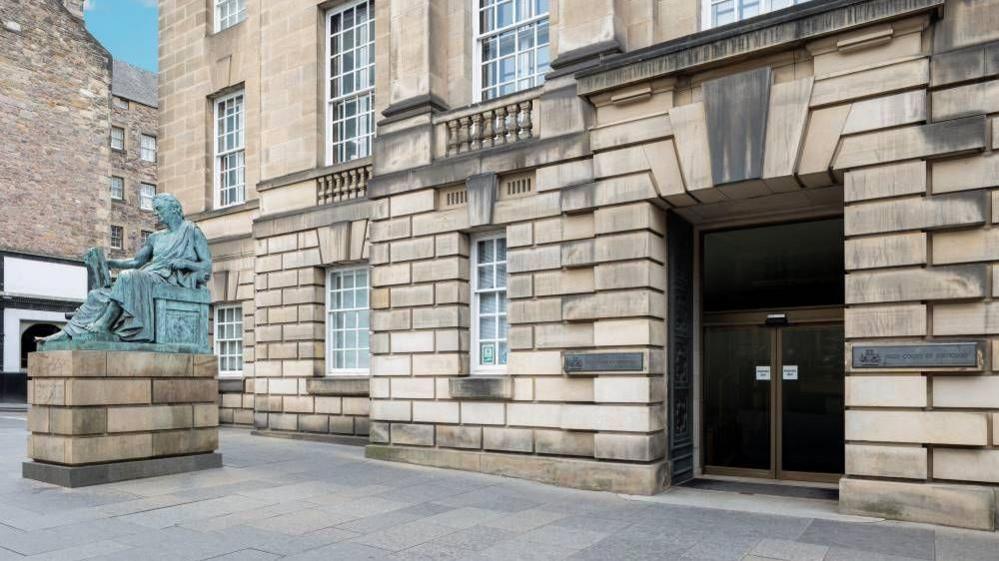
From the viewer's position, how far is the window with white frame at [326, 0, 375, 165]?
15398 millimetres

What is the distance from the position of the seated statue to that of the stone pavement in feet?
7.03

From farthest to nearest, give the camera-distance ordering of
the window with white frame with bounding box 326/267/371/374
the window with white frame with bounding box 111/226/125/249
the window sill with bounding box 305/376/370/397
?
the window with white frame with bounding box 111/226/125/249 → the window with white frame with bounding box 326/267/371/374 → the window sill with bounding box 305/376/370/397

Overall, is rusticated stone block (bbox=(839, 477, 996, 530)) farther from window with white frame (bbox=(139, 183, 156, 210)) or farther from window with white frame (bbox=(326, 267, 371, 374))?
window with white frame (bbox=(139, 183, 156, 210))

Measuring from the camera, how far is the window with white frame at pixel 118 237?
145 feet

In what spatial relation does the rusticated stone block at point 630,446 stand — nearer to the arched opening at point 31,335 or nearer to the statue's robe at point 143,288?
the statue's robe at point 143,288

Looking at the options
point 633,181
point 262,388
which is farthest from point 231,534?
point 262,388

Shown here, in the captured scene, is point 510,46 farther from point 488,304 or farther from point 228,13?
point 228,13

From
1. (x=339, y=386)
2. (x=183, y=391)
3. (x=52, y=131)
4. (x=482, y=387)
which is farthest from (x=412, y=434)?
(x=52, y=131)

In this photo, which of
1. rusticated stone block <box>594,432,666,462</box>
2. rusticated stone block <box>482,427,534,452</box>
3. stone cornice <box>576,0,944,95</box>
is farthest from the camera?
rusticated stone block <box>482,427,534,452</box>

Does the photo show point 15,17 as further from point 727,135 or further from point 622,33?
point 727,135

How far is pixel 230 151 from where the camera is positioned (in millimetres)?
19234

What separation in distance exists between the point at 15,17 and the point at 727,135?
33936mm

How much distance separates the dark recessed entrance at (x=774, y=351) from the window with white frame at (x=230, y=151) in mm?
12869

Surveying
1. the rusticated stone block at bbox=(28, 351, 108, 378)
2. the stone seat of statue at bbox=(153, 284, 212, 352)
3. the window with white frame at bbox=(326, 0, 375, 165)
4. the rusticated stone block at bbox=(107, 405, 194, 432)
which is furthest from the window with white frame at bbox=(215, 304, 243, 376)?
the rusticated stone block at bbox=(28, 351, 108, 378)
